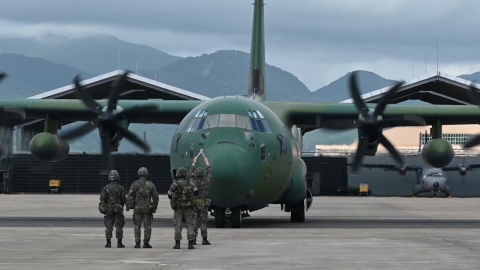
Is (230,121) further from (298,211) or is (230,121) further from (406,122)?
(406,122)

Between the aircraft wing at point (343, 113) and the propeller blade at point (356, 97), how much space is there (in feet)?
3.60

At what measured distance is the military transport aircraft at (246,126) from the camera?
24359mm

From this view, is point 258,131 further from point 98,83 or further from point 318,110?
point 98,83

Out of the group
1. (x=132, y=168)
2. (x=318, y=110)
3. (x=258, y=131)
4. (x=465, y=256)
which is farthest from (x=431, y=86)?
(x=465, y=256)

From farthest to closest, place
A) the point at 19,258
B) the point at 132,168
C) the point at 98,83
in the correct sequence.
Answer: the point at 132,168 → the point at 98,83 → the point at 19,258

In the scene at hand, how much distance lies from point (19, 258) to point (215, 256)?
11.8 ft

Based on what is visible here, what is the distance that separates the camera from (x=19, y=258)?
15.8 meters

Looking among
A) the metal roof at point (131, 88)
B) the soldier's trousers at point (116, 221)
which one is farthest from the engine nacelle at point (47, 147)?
the metal roof at point (131, 88)

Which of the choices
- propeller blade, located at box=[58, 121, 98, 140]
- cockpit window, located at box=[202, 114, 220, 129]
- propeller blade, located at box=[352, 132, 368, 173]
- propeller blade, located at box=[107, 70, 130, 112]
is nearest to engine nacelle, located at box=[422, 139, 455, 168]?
propeller blade, located at box=[352, 132, 368, 173]

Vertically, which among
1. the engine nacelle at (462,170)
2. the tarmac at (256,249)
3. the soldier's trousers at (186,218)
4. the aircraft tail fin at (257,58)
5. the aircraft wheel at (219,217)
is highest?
the aircraft tail fin at (257,58)

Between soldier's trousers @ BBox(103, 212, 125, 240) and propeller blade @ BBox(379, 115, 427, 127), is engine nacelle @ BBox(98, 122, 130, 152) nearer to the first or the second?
propeller blade @ BBox(379, 115, 427, 127)

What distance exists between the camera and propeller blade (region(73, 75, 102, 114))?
2981 centimetres

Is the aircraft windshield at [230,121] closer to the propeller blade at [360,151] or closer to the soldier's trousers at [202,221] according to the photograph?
the soldier's trousers at [202,221]

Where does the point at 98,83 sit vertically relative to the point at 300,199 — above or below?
above
